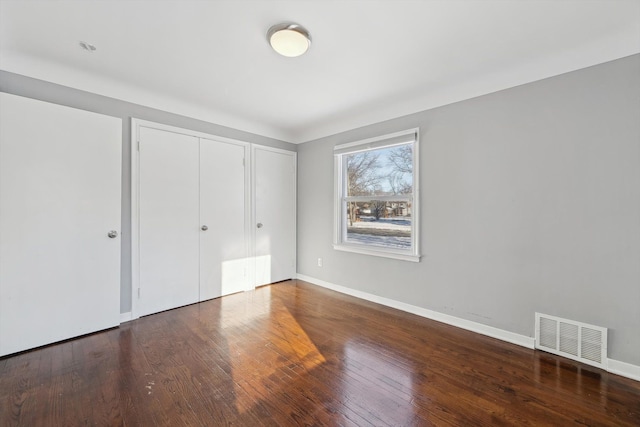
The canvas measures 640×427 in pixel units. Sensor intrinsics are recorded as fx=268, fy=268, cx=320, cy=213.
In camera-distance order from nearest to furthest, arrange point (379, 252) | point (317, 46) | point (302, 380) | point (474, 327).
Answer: point (302, 380) → point (317, 46) → point (474, 327) → point (379, 252)

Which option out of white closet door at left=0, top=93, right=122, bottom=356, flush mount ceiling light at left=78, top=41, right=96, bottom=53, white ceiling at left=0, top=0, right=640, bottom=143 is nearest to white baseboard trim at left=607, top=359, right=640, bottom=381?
white ceiling at left=0, top=0, right=640, bottom=143

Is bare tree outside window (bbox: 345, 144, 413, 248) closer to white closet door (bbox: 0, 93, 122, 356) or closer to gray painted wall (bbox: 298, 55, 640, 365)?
gray painted wall (bbox: 298, 55, 640, 365)

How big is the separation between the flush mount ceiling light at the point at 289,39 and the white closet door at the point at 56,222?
6.22 feet

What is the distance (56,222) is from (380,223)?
3.32 metres

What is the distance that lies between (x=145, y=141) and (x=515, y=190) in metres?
3.75

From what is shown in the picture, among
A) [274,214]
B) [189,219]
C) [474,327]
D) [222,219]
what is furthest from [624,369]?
[189,219]

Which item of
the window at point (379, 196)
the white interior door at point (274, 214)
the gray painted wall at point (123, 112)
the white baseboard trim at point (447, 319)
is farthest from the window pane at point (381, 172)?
the gray painted wall at point (123, 112)

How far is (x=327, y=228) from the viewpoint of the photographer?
13.3ft

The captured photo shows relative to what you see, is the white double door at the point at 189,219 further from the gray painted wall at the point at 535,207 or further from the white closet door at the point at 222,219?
the gray painted wall at the point at 535,207

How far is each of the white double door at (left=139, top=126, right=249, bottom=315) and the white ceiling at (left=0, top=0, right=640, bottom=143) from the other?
579mm

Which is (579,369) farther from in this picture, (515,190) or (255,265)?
(255,265)

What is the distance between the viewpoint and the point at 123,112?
9.22 feet

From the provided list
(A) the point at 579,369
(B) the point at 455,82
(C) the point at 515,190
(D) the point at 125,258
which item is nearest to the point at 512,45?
(B) the point at 455,82

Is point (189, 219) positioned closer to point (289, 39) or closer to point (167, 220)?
point (167, 220)
